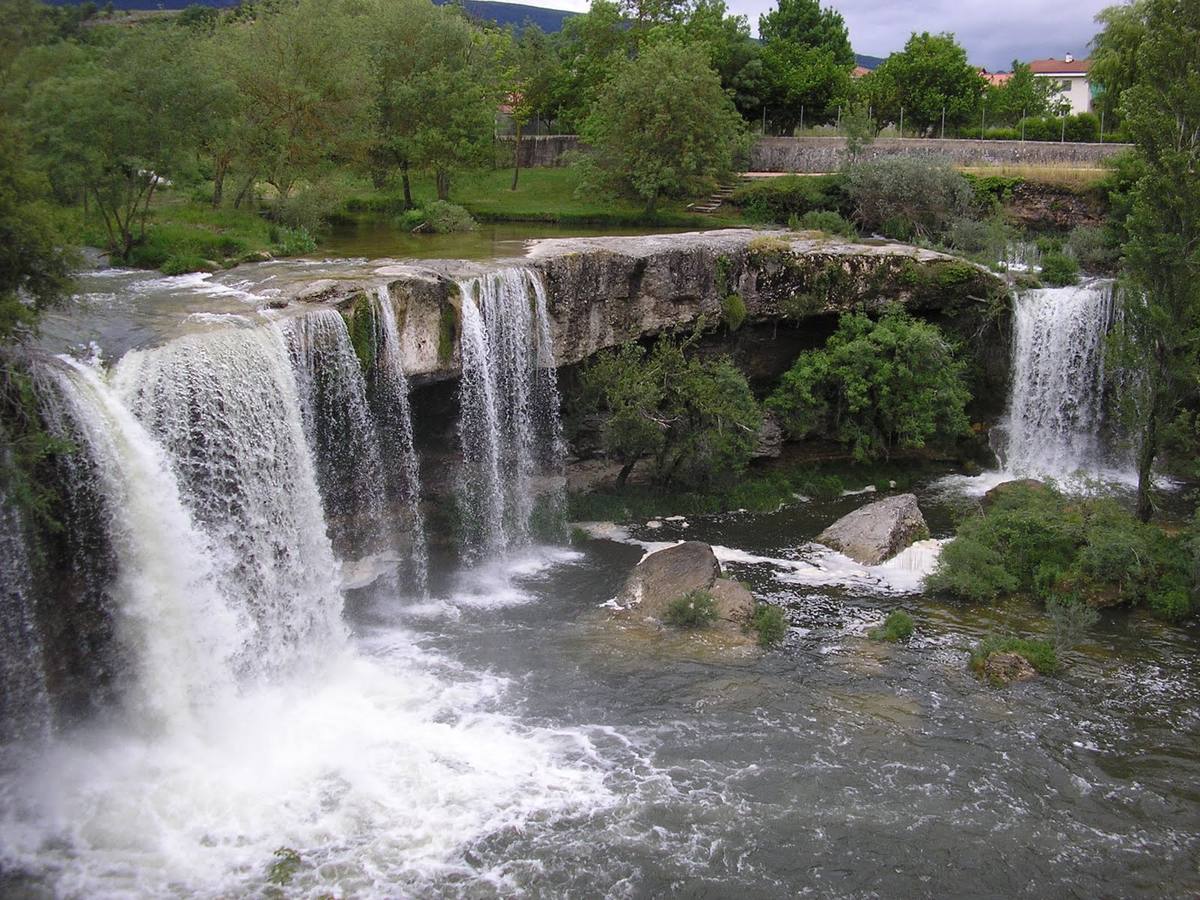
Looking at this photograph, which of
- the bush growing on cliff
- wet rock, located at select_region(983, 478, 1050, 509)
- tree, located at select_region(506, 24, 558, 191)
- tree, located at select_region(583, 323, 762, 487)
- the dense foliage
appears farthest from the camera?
tree, located at select_region(506, 24, 558, 191)

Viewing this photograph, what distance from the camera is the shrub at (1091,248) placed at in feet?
101

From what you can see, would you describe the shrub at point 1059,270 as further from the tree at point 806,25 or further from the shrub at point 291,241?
the tree at point 806,25

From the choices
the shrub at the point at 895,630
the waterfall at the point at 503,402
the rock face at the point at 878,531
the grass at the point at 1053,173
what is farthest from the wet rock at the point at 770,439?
the grass at the point at 1053,173

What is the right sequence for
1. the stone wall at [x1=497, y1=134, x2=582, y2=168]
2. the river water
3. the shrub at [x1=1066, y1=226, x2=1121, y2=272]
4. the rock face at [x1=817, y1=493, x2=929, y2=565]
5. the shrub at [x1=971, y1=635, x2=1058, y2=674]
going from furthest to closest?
the stone wall at [x1=497, y1=134, x2=582, y2=168] < the shrub at [x1=1066, y1=226, x2=1121, y2=272] < the rock face at [x1=817, y1=493, x2=929, y2=565] < the shrub at [x1=971, y1=635, x2=1058, y2=674] < the river water

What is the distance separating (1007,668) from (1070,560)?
442 centimetres

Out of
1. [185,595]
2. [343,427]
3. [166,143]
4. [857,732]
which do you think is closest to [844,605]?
[857,732]

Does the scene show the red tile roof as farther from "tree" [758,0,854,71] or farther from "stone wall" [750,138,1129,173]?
"stone wall" [750,138,1129,173]

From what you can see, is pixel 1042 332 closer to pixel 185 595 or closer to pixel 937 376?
pixel 937 376

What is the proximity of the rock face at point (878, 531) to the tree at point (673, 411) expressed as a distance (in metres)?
2.84

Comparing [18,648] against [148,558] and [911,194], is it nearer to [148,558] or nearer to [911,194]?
[148,558]

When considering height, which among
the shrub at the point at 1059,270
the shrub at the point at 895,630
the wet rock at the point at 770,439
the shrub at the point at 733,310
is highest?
the shrub at the point at 1059,270

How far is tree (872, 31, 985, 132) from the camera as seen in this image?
4884 centimetres

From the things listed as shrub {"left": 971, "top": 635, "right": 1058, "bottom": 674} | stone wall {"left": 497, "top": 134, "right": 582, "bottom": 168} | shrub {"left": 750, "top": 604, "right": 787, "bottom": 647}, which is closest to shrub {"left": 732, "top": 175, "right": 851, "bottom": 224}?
stone wall {"left": 497, "top": 134, "right": 582, "bottom": 168}

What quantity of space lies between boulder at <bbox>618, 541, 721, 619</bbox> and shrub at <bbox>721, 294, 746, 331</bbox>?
7439 millimetres
